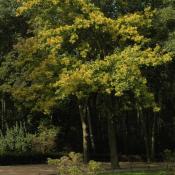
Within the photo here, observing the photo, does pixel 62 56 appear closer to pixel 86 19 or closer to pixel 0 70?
pixel 86 19

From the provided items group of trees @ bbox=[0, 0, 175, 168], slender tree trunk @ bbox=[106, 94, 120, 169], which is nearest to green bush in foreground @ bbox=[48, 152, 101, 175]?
group of trees @ bbox=[0, 0, 175, 168]

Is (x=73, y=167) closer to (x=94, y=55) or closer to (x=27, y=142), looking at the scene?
(x=94, y=55)

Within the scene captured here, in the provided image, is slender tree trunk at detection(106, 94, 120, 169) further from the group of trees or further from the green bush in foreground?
the green bush in foreground

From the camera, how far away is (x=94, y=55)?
28.0 meters

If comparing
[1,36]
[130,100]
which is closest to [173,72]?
Result: [130,100]

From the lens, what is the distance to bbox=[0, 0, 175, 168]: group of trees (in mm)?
25781

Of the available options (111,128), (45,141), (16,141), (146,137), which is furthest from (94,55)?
(146,137)

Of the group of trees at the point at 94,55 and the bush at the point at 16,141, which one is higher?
the group of trees at the point at 94,55

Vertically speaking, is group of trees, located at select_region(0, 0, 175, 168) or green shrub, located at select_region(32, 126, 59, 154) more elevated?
group of trees, located at select_region(0, 0, 175, 168)

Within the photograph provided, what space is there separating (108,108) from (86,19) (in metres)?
4.78

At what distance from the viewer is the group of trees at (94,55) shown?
2578 centimetres

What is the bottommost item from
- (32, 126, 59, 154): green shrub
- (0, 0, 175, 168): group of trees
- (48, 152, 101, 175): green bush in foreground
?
(48, 152, 101, 175): green bush in foreground

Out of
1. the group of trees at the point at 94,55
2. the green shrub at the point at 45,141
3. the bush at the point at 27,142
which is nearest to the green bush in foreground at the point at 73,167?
the group of trees at the point at 94,55

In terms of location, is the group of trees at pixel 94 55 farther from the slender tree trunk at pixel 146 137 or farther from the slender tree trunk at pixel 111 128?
the slender tree trunk at pixel 146 137
